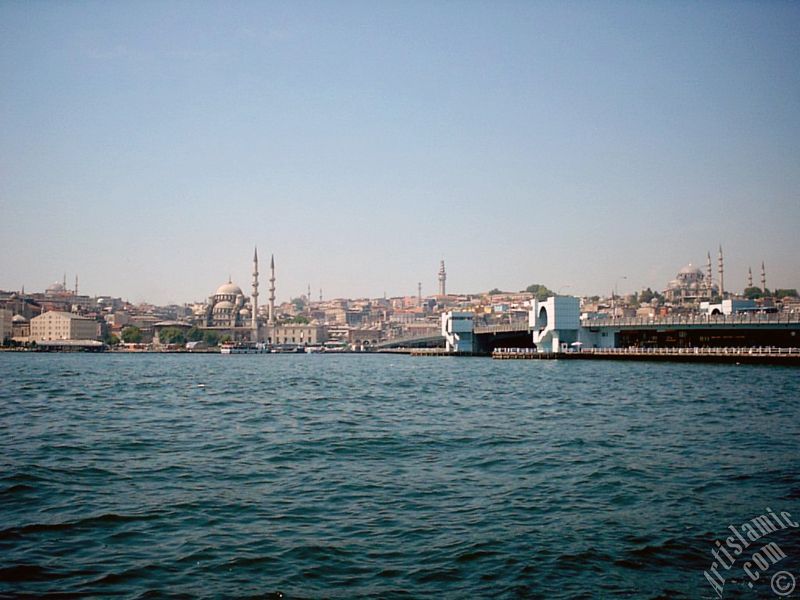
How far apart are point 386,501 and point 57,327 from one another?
138890 mm

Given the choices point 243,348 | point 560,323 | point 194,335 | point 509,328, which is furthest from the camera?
point 194,335

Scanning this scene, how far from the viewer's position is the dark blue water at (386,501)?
276 inches

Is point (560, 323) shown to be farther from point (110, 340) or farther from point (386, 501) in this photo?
point (110, 340)

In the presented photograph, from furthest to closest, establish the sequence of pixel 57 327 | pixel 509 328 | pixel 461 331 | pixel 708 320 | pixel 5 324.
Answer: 1. pixel 5 324
2. pixel 57 327
3. pixel 461 331
4. pixel 509 328
5. pixel 708 320

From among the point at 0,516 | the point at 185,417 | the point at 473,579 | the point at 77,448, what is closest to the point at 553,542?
the point at 473,579

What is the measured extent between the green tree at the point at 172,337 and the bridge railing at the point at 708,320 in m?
94.1

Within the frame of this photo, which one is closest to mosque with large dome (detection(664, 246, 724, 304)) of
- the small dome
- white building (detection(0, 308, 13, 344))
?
the small dome

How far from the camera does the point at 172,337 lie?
474 ft

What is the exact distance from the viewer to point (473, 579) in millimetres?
6969

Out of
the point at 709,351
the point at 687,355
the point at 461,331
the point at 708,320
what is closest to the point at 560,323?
the point at 708,320

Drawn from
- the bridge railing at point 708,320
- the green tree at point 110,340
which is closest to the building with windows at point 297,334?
the green tree at point 110,340

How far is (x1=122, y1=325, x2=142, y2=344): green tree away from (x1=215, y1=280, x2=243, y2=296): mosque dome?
24875mm
